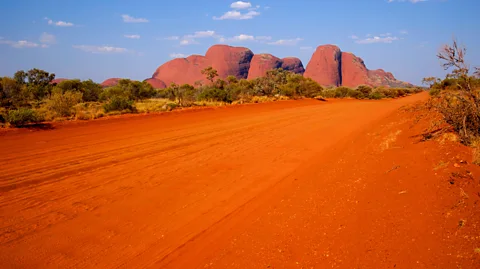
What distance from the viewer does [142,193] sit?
5.28m

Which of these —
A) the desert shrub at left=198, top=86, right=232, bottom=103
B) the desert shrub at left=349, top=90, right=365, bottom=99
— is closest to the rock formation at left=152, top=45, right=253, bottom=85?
the desert shrub at left=349, top=90, right=365, bottom=99

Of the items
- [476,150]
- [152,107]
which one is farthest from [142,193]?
[152,107]

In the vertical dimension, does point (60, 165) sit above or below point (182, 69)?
below

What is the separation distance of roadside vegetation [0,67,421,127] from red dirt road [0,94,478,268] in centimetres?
682

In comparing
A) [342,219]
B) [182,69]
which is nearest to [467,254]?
[342,219]

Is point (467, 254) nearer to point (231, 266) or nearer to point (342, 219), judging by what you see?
point (342, 219)

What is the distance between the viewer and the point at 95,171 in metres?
6.42

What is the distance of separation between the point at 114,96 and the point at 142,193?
16.3 metres

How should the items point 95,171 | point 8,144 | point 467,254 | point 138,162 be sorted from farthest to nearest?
point 8,144 → point 138,162 → point 95,171 → point 467,254

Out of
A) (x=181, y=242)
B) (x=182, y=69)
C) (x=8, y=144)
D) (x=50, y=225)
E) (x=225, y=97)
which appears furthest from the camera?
(x=182, y=69)

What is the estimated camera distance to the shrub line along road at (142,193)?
354 cm

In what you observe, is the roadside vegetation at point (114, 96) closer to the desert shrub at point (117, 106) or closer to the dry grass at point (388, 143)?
the desert shrub at point (117, 106)

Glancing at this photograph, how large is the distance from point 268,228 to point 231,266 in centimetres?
89

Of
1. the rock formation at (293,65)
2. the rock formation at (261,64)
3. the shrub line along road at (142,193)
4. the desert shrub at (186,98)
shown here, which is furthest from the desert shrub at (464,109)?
the rock formation at (293,65)
